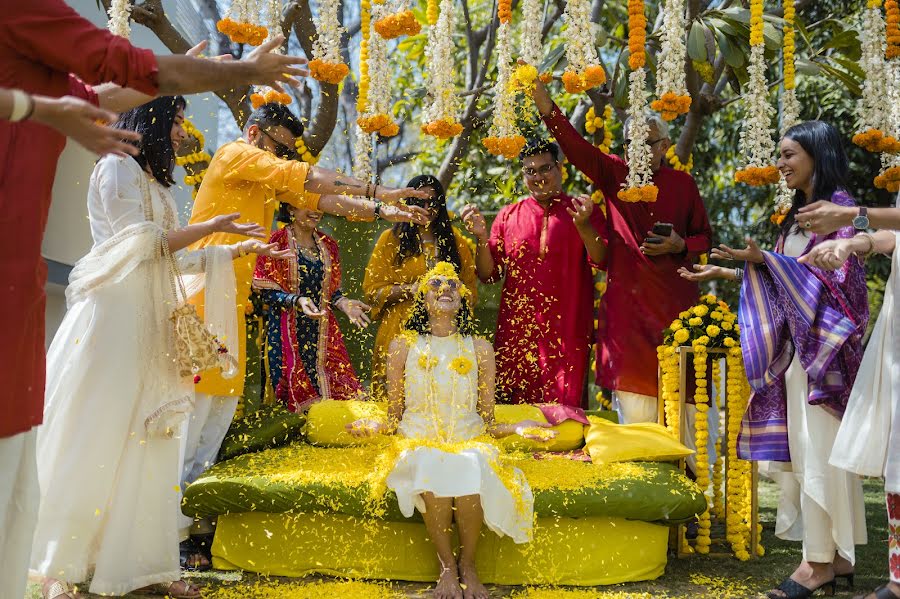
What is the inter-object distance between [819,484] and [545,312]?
6.18 feet

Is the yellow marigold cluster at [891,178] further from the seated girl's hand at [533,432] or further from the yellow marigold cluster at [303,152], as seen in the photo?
the yellow marigold cluster at [303,152]

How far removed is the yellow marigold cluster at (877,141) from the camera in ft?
16.0

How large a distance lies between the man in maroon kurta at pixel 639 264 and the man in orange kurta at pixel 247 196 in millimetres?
1238

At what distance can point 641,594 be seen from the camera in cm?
400

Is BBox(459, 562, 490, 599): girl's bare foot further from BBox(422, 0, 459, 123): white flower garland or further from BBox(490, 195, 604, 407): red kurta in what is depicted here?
BBox(422, 0, 459, 123): white flower garland

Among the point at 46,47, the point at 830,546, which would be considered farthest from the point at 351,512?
the point at 46,47

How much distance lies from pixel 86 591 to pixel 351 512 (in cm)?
113

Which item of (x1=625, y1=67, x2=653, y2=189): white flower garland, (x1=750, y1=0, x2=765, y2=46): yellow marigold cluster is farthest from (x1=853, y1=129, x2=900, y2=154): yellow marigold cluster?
(x1=625, y1=67, x2=653, y2=189): white flower garland

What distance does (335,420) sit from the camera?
4871mm

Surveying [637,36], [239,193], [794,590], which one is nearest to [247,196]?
[239,193]

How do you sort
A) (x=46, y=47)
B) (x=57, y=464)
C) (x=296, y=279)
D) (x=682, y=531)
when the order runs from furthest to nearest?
(x=296, y=279) < (x=682, y=531) < (x=57, y=464) < (x=46, y=47)

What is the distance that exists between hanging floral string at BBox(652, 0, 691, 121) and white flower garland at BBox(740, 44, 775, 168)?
0.46m

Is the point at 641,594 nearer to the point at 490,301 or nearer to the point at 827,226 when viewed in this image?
the point at 827,226

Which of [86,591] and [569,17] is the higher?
[569,17]
